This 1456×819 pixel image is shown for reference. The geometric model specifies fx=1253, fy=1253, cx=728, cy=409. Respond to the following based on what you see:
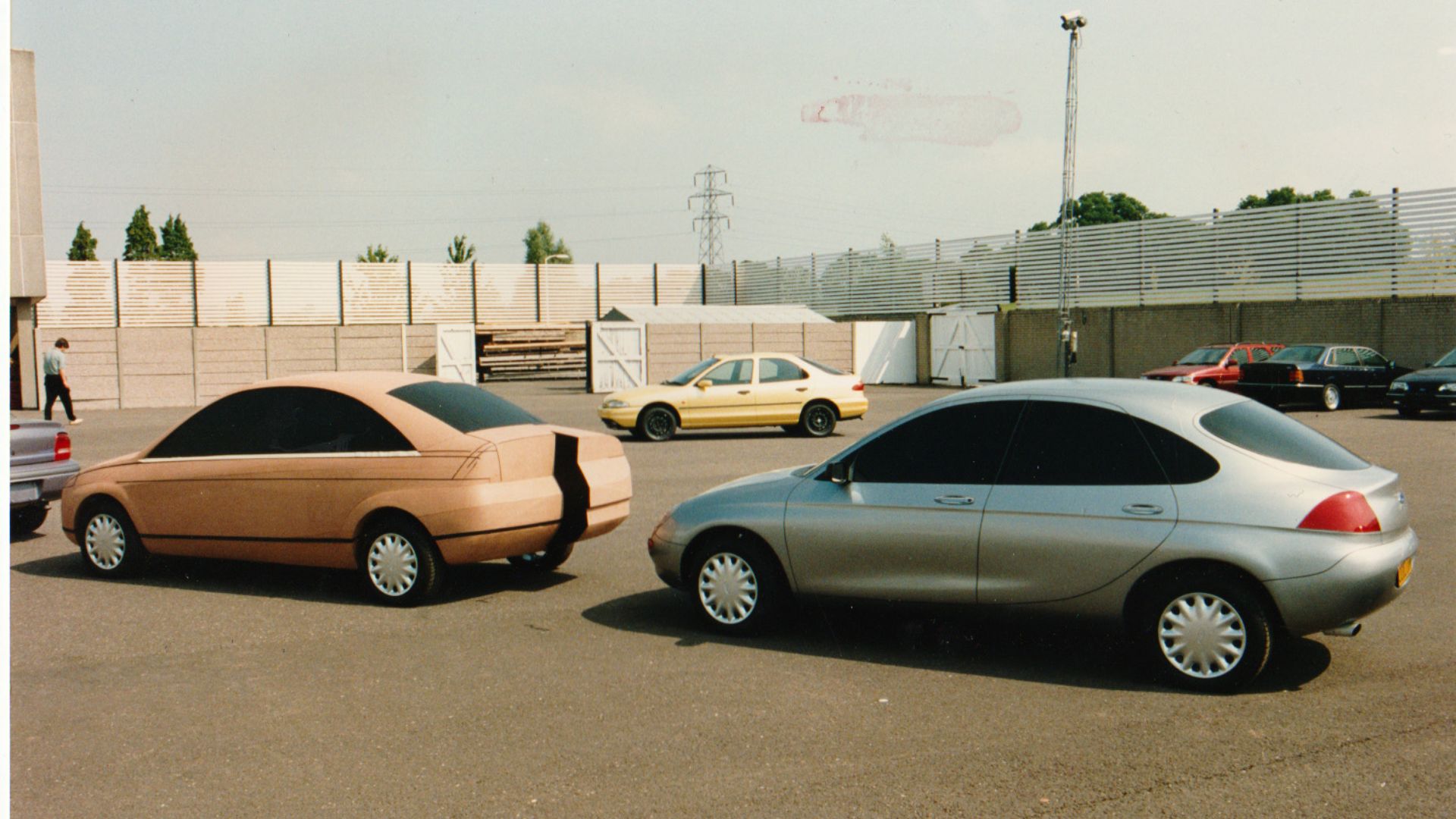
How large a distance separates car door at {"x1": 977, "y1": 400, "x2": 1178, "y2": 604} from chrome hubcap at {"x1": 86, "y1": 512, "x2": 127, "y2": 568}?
6526mm

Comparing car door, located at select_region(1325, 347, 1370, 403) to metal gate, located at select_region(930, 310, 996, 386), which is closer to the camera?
car door, located at select_region(1325, 347, 1370, 403)

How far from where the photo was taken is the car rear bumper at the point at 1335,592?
584cm

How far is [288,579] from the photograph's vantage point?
9.54m

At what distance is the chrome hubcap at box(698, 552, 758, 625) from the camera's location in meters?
7.29

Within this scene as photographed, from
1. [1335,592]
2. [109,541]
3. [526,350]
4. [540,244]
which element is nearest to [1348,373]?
[1335,592]

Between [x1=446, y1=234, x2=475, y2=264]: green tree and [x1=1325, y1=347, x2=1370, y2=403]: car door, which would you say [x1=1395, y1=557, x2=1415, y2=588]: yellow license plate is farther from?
[x1=446, y1=234, x2=475, y2=264]: green tree

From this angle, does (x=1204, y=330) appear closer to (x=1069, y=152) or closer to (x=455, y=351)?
(x=1069, y=152)

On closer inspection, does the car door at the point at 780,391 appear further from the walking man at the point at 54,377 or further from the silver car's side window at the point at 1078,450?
the silver car's side window at the point at 1078,450

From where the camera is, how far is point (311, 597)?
8.76 metres

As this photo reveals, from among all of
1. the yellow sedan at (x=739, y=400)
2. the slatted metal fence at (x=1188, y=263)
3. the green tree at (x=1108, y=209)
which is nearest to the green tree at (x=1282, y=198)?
the green tree at (x=1108, y=209)

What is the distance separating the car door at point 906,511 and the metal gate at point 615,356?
3227cm

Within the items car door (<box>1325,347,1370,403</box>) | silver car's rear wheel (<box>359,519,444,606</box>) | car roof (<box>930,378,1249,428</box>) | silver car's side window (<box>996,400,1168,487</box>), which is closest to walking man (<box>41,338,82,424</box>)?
silver car's rear wheel (<box>359,519,444,606</box>)

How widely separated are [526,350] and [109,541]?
4368 centimetres

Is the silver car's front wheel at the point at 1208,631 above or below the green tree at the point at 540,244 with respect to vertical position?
below
